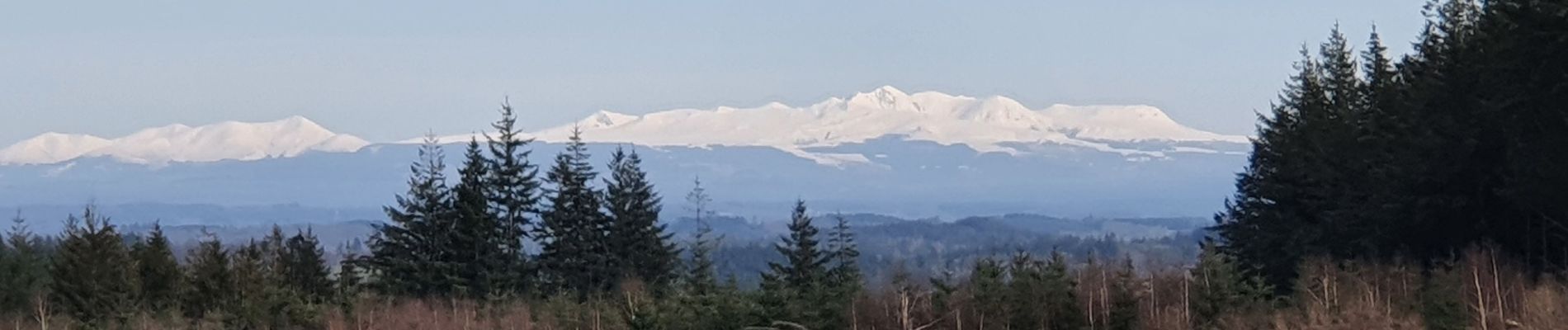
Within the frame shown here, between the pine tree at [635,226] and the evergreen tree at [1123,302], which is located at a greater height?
the pine tree at [635,226]

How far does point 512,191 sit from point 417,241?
3.70 meters

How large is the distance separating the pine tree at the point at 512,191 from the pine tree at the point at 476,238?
15 cm

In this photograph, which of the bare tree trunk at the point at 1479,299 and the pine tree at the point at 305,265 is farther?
the pine tree at the point at 305,265

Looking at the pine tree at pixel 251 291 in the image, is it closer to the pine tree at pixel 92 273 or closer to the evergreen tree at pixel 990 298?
the pine tree at pixel 92 273

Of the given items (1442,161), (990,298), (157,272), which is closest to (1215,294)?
(990,298)

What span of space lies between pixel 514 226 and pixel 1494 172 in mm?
30936

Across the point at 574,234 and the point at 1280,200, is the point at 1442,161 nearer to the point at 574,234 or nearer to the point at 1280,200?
the point at 1280,200

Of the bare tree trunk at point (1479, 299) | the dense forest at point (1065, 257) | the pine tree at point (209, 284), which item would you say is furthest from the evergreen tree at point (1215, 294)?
the pine tree at point (209, 284)

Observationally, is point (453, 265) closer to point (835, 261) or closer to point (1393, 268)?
point (835, 261)

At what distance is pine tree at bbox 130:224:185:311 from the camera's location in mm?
47906

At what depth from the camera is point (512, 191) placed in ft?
189

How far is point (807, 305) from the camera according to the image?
30.3m

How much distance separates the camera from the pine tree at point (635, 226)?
5744 centimetres

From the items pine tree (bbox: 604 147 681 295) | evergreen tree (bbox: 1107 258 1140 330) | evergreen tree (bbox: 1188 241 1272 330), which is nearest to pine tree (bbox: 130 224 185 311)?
pine tree (bbox: 604 147 681 295)
